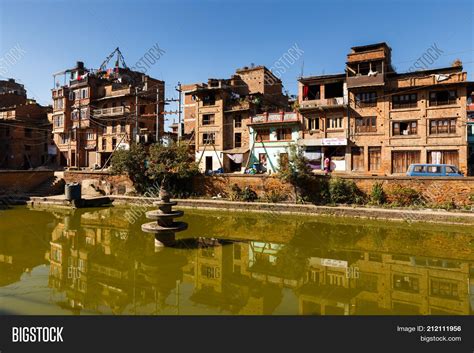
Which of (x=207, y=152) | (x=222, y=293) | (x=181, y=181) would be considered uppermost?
(x=207, y=152)

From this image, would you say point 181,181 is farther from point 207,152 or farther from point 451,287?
point 451,287

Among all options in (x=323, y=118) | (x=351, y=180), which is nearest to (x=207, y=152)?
(x=323, y=118)

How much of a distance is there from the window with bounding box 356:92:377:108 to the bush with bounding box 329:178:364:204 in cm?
1064

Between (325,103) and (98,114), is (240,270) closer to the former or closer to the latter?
(325,103)

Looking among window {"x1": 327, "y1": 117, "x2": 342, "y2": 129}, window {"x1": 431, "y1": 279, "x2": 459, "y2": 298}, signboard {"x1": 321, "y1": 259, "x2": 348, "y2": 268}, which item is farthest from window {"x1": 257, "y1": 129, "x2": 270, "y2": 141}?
window {"x1": 431, "y1": 279, "x2": 459, "y2": 298}

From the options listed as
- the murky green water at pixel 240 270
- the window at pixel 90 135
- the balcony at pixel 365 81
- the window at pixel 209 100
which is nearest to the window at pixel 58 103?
the window at pixel 90 135

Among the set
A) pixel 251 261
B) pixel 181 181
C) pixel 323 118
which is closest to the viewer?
pixel 251 261

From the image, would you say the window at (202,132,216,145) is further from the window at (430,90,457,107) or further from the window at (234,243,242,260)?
the window at (234,243,242,260)

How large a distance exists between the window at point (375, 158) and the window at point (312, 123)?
5864 mm

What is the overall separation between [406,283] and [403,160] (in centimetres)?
2193

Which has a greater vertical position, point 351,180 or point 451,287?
point 351,180
